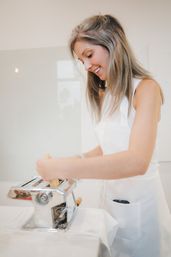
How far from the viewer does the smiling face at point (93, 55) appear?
77cm

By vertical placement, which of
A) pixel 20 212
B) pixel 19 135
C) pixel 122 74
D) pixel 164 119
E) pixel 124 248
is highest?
pixel 122 74

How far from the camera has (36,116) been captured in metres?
1.86

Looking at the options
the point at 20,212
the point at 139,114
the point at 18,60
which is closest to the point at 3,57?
the point at 18,60

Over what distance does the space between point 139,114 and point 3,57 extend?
4.94ft

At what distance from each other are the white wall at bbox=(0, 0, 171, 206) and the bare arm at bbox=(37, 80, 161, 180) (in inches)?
44.9

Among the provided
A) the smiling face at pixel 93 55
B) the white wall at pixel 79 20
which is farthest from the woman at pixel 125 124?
the white wall at pixel 79 20

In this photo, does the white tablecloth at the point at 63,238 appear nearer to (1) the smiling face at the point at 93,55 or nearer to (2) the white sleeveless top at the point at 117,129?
(2) the white sleeveless top at the point at 117,129

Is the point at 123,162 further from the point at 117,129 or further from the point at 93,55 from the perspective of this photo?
the point at 93,55

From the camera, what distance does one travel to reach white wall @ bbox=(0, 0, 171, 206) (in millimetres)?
1721

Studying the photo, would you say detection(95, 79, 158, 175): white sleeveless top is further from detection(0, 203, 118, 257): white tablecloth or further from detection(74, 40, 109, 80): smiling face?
detection(0, 203, 118, 257): white tablecloth

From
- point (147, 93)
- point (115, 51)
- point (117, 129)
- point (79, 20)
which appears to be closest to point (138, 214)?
point (117, 129)

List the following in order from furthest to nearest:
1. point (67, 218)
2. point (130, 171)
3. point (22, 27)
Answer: point (22, 27) → point (67, 218) → point (130, 171)

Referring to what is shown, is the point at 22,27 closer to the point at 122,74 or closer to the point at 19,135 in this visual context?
the point at 19,135

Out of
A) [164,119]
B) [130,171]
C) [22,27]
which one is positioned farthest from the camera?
[22,27]
